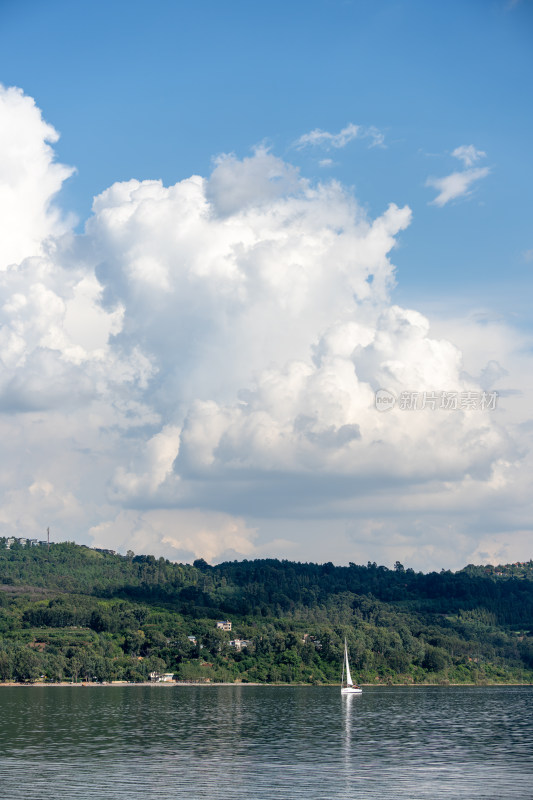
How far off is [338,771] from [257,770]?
6.90 m

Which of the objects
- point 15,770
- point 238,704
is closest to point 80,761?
point 15,770

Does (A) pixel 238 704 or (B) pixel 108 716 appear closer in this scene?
(B) pixel 108 716

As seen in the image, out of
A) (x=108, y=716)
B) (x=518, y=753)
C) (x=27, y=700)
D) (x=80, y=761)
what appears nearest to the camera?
(x=80, y=761)

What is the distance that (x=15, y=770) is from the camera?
7256 cm

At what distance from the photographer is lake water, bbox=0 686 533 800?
65.4 meters

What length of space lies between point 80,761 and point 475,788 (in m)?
34.7

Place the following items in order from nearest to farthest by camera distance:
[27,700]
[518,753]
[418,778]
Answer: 1. [418,778]
2. [518,753]
3. [27,700]

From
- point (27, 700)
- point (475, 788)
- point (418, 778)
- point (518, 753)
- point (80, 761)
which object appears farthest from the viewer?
point (27, 700)

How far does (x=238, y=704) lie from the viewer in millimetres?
164000

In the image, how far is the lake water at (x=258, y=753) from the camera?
6538 centimetres

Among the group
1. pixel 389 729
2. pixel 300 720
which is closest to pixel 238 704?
pixel 300 720

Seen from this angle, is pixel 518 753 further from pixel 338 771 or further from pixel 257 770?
pixel 257 770

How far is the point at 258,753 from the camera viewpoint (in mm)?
85375

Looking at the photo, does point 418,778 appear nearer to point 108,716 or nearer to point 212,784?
point 212,784
